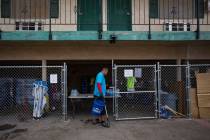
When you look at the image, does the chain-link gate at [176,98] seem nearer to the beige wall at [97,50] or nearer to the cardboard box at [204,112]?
the cardboard box at [204,112]

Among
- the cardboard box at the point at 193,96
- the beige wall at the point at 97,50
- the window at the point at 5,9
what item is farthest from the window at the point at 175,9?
the window at the point at 5,9

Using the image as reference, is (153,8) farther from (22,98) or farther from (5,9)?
(22,98)

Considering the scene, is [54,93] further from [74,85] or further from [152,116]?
[152,116]

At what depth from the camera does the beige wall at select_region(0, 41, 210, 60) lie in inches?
432

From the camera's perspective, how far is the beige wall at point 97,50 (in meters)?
11.0

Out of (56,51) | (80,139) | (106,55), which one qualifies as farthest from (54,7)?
(80,139)

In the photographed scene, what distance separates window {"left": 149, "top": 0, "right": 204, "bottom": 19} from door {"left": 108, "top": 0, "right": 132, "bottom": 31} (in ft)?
2.89

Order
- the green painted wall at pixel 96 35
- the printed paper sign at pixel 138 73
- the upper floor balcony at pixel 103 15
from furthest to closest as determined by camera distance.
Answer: the printed paper sign at pixel 138 73, the upper floor balcony at pixel 103 15, the green painted wall at pixel 96 35

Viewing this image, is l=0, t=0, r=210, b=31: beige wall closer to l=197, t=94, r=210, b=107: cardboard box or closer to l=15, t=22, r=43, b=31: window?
l=15, t=22, r=43, b=31: window

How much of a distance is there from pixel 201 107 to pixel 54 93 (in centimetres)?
535

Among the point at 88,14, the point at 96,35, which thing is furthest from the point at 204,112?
the point at 88,14

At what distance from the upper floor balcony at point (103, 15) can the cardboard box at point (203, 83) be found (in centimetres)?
192

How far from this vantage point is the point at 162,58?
11383 mm

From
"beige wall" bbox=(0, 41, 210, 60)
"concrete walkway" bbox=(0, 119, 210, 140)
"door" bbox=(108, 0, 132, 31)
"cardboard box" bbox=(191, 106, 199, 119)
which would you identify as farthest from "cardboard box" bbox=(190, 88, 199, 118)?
"door" bbox=(108, 0, 132, 31)
